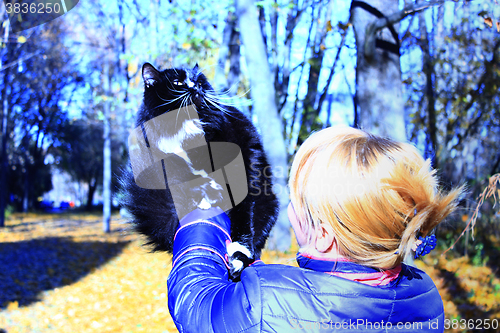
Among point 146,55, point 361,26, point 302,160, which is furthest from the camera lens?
point 146,55

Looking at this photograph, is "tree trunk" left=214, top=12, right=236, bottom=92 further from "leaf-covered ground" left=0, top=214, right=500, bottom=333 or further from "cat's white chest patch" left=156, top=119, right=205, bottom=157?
"cat's white chest patch" left=156, top=119, right=205, bottom=157

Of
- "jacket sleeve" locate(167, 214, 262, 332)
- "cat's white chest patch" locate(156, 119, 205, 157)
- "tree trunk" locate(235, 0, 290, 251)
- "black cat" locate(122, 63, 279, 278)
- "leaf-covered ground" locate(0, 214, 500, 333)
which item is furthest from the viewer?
"leaf-covered ground" locate(0, 214, 500, 333)

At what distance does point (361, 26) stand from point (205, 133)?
8.84 feet

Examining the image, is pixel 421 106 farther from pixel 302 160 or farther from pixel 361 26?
pixel 302 160

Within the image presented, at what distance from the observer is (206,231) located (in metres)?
1.03

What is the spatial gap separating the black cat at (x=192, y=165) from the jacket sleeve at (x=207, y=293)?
305mm

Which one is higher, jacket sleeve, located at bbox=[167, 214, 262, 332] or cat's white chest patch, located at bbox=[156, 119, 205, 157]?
cat's white chest patch, located at bbox=[156, 119, 205, 157]

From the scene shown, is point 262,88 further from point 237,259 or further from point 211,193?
point 237,259

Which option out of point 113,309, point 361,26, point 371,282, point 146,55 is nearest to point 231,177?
point 371,282

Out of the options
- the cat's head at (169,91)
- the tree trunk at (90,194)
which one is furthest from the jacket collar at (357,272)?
the tree trunk at (90,194)

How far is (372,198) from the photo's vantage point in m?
0.86

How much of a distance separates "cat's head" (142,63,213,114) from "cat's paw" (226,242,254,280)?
758 millimetres

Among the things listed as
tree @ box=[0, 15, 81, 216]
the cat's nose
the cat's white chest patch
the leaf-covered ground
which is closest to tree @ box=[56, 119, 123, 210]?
tree @ box=[0, 15, 81, 216]

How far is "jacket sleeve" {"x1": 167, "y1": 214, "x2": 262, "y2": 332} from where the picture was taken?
2.66 feet
